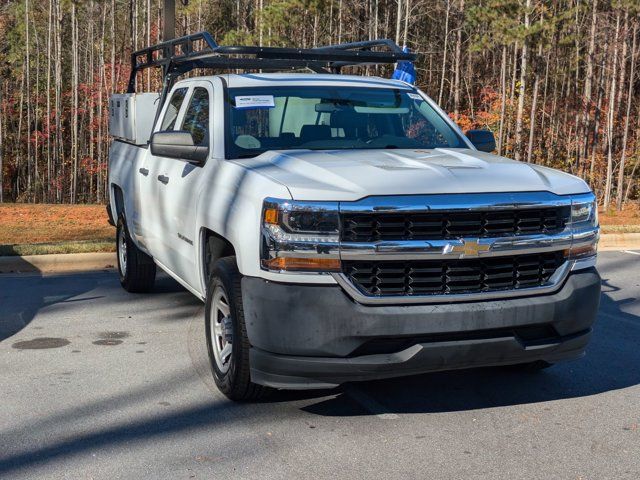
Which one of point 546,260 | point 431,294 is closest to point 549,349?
point 546,260

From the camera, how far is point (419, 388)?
5.66 m

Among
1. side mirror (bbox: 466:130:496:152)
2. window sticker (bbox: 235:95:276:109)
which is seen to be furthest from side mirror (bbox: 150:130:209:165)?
side mirror (bbox: 466:130:496:152)

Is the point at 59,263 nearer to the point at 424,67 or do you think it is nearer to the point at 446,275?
the point at 446,275

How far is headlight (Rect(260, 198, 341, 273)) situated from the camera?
178 inches

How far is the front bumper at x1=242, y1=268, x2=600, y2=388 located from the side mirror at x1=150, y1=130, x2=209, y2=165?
1.35 m

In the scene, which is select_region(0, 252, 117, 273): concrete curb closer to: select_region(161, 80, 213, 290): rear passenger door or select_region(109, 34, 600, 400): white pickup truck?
select_region(161, 80, 213, 290): rear passenger door

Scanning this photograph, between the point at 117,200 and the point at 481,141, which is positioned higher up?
the point at 481,141

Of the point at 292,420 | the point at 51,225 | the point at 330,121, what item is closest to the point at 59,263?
the point at 330,121

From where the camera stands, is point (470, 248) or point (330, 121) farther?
point (330, 121)

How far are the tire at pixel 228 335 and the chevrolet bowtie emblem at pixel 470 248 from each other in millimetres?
1229

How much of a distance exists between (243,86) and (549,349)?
283 cm

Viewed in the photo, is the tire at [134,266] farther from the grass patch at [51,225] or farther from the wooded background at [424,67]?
the wooded background at [424,67]

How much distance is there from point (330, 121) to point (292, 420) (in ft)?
7.34

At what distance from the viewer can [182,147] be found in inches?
231
